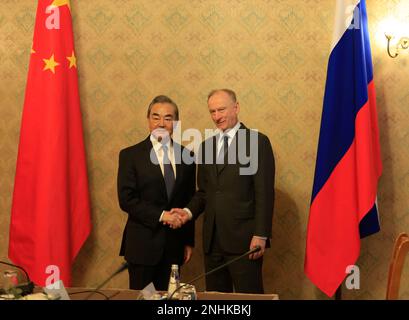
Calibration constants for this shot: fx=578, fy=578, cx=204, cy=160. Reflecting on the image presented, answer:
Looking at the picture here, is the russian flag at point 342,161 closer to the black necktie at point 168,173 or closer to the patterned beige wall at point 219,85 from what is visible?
the patterned beige wall at point 219,85

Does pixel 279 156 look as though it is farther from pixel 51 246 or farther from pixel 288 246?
pixel 51 246

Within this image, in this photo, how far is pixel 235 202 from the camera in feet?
10.9

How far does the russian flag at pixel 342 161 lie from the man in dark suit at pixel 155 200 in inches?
32.8

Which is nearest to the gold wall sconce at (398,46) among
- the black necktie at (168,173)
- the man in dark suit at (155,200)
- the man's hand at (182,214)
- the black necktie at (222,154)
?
the black necktie at (222,154)

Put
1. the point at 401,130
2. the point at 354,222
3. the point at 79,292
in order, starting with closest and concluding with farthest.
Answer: the point at 79,292 < the point at 354,222 < the point at 401,130

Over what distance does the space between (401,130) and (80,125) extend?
2.17 metres

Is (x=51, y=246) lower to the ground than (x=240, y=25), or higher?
lower

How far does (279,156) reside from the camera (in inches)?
158

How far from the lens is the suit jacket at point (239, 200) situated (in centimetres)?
327

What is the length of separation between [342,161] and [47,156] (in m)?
1.89

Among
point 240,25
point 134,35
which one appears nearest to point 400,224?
point 240,25

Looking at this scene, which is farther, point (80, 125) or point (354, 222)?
point (80, 125)

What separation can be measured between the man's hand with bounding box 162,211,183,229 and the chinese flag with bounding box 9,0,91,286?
→ 2.77ft

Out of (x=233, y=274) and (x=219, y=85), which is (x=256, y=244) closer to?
(x=233, y=274)
